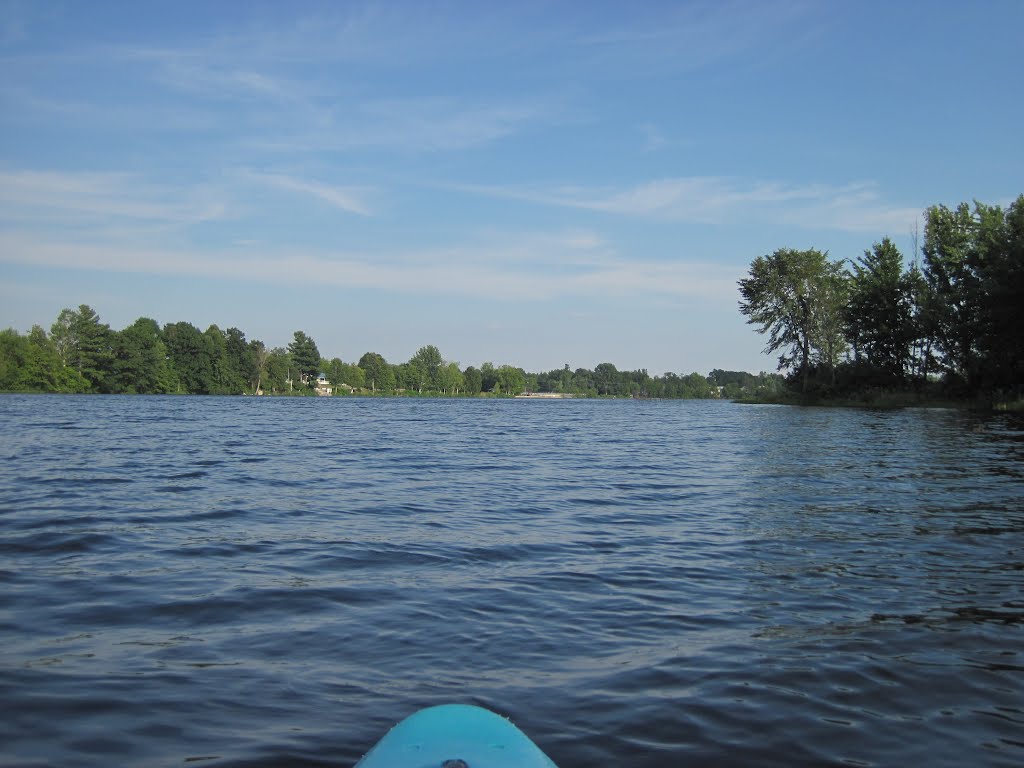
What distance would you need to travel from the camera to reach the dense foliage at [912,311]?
145 feet

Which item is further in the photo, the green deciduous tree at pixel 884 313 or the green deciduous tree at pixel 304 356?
the green deciduous tree at pixel 304 356

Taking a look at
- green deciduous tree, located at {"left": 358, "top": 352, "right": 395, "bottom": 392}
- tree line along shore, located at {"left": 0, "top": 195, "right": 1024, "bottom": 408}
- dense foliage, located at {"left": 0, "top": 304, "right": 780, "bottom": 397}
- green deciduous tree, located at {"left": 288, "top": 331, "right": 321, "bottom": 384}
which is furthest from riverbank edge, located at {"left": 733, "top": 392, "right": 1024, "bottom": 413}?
green deciduous tree, located at {"left": 358, "top": 352, "right": 395, "bottom": 392}

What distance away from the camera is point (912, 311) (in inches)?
2422

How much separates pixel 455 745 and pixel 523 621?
121 inches

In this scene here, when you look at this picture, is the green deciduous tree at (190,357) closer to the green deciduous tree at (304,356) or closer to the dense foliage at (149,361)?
the dense foliage at (149,361)

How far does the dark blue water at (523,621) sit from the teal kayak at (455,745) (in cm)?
76

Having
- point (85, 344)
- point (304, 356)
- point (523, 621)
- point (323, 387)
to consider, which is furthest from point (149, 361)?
point (523, 621)

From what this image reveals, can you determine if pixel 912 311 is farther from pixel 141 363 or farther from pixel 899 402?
pixel 141 363

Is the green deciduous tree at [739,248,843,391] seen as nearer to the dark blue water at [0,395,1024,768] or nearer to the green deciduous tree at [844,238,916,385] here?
the green deciduous tree at [844,238,916,385]

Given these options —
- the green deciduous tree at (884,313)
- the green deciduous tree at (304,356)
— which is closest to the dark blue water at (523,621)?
the green deciduous tree at (884,313)

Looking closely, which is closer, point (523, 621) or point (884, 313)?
point (523, 621)

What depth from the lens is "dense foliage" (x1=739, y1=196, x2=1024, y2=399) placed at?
44250 millimetres

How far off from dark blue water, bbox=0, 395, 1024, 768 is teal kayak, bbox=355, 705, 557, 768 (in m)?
0.76

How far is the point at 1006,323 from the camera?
41938mm
